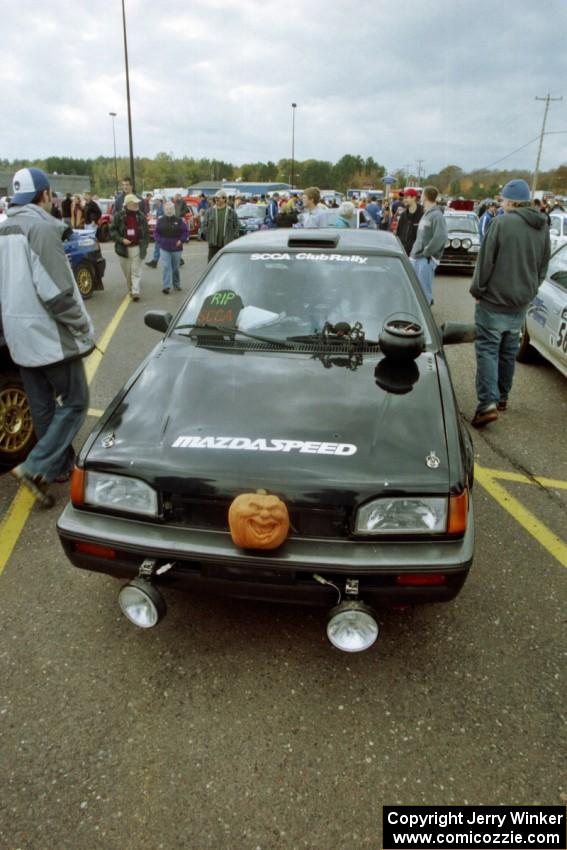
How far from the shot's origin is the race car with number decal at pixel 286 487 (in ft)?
7.05

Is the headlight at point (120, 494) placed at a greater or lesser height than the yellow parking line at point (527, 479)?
greater

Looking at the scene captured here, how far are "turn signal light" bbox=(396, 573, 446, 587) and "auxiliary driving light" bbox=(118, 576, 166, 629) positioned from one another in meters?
0.90

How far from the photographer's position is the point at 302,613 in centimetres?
273

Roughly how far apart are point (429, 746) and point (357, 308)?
2181 mm

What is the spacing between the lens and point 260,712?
88.7 inches

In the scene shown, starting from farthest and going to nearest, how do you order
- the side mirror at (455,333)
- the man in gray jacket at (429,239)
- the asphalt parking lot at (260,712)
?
the man in gray jacket at (429,239)
the side mirror at (455,333)
the asphalt parking lot at (260,712)

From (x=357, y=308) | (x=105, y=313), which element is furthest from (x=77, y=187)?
(x=357, y=308)

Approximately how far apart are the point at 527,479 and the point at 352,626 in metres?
2.51

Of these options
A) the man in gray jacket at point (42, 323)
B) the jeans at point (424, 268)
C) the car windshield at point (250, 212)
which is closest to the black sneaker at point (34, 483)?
the man in gray jacket at point (42, 323)

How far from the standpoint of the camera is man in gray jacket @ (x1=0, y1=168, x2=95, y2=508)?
3301mm

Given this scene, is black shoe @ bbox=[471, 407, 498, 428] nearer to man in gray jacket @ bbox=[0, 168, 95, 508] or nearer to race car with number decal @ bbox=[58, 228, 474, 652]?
race car with number decal @ bbox=[58, 228, 474, 652]

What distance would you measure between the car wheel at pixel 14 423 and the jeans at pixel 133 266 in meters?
6.36

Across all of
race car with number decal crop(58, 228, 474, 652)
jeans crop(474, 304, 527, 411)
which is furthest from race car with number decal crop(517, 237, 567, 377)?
race car with number decal crop(58, 228, 474, 652)

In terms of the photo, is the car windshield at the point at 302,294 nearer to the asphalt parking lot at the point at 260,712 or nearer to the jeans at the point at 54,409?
the jeans at the point at 54,409
